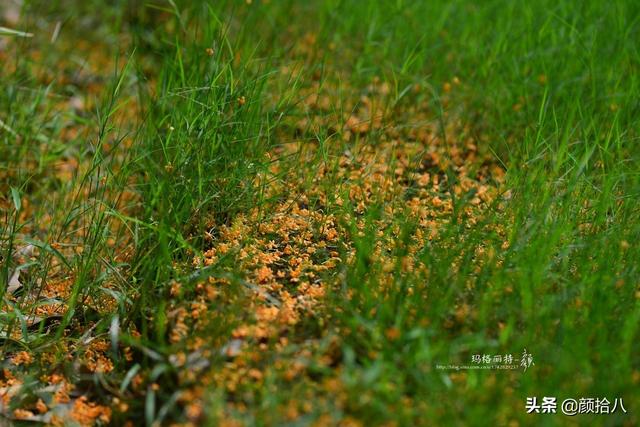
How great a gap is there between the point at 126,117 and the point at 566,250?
2.24 meters

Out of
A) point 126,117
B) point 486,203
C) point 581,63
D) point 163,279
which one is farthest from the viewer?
point 126,117

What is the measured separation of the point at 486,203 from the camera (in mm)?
2742

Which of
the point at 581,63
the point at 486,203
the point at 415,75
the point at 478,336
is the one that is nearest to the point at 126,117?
the point at 415,75

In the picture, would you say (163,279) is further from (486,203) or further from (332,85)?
(332,85)

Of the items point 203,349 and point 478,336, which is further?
point 203,349

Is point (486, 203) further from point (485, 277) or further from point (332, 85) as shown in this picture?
point (332, 85)

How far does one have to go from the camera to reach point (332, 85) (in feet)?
11.4

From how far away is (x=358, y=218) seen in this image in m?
2.74

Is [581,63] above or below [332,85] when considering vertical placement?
above

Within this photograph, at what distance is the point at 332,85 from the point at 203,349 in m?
1.70

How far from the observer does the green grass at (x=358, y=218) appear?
1978 mm

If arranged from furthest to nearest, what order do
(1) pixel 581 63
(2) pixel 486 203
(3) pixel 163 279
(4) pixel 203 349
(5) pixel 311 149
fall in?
(1) pixel 581 63 → (5) pixel 311 149 → (2) pixel 486 203 → (3) pixel 163 279 → (4) pixel 203 349

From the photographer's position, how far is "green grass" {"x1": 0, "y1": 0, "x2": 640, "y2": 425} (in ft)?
6.49

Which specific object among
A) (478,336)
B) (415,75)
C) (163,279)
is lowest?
(163,279)
